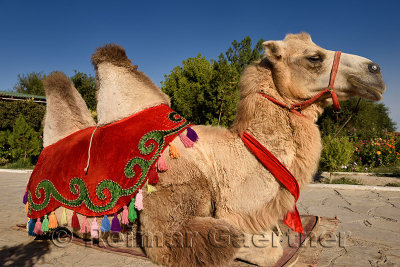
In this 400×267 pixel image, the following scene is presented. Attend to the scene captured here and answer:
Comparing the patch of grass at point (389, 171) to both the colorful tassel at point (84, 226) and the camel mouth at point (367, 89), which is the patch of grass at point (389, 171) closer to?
the camel mouth at point (367, 89)

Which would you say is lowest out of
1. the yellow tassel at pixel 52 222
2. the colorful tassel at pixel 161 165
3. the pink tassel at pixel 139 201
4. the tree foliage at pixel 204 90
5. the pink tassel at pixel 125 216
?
the yellow tassel at pixel 52 222

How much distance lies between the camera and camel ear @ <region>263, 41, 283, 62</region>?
240cm

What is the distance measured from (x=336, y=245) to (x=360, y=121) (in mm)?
20820

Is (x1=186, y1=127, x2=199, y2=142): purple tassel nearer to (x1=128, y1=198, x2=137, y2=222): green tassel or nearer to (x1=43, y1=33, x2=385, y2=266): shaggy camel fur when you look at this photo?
(x1=43, y1=33, x2=385, y2=266): shaggy camel fur

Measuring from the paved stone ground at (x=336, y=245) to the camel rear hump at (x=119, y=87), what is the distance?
139 centimetres

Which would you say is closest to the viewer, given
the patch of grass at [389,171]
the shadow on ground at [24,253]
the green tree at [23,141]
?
the shadow on ground at [24,253]

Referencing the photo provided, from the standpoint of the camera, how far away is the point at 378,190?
6.66m

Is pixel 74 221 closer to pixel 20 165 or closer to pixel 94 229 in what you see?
pixel 94 229

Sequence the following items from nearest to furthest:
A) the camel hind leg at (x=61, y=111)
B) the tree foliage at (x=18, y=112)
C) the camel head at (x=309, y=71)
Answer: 1. the camel head at (x=309, y=71)
2. the camel hind leg at (x=61, y=111)
3. the tree foliage at (x=18, y=112)

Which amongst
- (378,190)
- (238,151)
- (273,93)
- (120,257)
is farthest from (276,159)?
(378,190)

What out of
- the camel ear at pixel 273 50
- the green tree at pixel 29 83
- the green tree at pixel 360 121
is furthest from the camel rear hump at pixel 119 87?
the green tree at pixel 29 83

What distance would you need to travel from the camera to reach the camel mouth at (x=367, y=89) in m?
2.25

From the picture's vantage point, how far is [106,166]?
7.84 feet

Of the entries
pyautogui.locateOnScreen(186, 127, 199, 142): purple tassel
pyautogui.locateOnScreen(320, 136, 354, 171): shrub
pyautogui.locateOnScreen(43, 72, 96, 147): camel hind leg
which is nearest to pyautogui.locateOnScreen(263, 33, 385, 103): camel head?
pyautogui.locateOnScreen(186, 127, 199, 142): purple tassel
